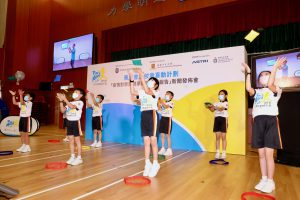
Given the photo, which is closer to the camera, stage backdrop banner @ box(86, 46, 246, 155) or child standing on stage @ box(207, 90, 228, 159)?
child standing on stage @ box(207, 90, 228, 159)

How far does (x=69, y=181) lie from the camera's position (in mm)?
3031

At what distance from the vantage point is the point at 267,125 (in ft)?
9.43

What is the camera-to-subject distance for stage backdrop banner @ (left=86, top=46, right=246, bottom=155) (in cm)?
542

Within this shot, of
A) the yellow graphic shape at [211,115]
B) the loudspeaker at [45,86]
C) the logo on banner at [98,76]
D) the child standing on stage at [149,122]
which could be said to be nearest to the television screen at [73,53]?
the loudspeaker at [45,86]

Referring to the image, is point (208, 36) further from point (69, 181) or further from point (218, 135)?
point (69, 181)

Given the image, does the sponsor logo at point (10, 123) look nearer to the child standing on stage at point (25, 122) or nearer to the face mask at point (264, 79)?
the child standing on stage at point (25, 122)

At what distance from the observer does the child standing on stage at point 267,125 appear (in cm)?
279

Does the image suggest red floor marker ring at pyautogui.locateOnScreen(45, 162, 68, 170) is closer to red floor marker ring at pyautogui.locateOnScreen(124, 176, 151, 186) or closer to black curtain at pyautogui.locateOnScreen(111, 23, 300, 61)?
red floor marker ring at pyautogui.locateOnScreen(124, 176, 151, 186)

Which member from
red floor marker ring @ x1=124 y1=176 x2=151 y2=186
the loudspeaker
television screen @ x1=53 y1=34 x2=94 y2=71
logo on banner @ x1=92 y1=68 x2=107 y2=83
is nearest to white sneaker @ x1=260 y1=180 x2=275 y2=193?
red floor marker ring @ x1=124 y1=176 x2=151 y2=186

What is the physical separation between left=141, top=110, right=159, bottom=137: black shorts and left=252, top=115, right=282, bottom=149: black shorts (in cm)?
131

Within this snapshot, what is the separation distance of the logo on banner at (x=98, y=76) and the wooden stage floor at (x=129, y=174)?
336 centimetres

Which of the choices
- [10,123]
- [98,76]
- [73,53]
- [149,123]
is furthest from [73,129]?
[73,53]

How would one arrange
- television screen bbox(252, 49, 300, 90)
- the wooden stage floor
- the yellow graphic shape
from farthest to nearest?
the yellow graphic shape < television screen bbox(252, 49, 300, 90) < the wooden stage floor

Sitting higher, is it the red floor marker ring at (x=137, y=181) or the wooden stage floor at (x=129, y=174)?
the red floor marker ring at (x=137, y=181)
